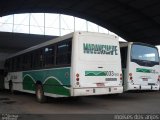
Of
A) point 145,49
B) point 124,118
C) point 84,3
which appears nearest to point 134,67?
point 145,49

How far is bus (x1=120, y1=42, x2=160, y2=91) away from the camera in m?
16.2

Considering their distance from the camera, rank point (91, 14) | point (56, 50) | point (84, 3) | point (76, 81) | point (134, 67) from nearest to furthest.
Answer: point (76, 81), point (56, 50), point (134, 67), point (84, 3), point (91, 14)

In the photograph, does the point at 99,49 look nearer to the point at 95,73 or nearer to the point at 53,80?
the point at 95,73

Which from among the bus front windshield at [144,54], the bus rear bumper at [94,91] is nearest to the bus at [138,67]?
the bus front windshield at [144,54]

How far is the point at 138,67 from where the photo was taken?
54.6 ft

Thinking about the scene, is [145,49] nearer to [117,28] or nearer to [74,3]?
[74,3]

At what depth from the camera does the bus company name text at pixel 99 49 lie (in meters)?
12.8

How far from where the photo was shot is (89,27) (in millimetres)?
38781

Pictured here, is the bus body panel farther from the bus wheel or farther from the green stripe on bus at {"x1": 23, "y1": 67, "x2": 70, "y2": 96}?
the bus wheel

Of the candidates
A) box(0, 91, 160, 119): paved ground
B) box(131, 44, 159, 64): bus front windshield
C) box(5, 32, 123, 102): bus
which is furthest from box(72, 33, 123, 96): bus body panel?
box(131, 44, 159, 64): bus front windshield

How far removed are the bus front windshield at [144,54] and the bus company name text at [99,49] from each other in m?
3.19

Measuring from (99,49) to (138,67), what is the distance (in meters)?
4.24

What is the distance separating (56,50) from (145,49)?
5762mm

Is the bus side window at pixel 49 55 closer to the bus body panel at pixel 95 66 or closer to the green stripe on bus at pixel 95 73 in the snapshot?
the bus body panel at pixel 95 66
